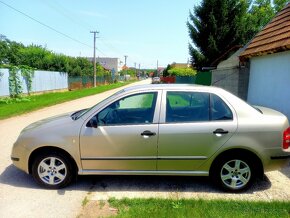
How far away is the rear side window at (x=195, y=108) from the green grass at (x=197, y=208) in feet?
4.05

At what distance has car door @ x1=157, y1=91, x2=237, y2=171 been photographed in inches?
187

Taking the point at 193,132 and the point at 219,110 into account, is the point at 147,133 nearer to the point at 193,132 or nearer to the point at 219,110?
the point at 193,132

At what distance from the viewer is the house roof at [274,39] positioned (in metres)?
9.11

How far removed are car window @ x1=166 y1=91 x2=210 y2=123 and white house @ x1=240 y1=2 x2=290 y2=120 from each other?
4721 millimetres

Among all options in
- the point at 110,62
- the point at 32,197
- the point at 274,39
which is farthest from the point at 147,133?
the point at 110,62

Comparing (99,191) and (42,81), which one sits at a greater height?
(42,81)

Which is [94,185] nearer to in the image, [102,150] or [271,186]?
[102,150]

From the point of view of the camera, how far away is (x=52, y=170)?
16.2ft

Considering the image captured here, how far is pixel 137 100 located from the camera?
5.43 m

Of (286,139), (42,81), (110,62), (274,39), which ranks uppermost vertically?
(110,62)

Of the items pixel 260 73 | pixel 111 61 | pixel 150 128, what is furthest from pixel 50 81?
pixel 111 61

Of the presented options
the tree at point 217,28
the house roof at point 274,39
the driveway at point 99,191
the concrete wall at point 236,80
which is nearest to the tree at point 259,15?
the tree at point 217,28

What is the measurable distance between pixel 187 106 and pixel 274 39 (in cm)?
641

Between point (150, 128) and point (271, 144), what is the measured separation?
72.7 inches
